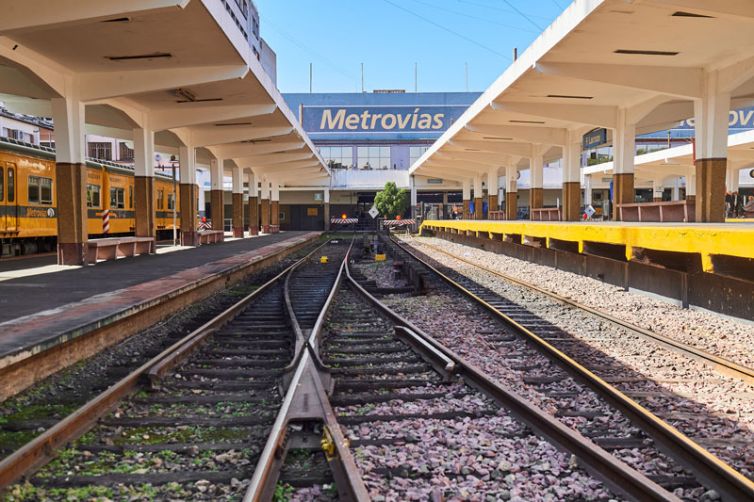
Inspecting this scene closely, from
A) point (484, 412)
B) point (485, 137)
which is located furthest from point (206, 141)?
point (484, 412)

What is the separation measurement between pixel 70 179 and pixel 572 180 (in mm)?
19350

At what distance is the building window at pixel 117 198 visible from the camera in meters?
23.8

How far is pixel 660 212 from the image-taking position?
1898 cm

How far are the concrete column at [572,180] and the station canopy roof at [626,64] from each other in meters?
1.85

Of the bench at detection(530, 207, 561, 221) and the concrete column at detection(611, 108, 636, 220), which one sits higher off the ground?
the concrete column at detection(611, 108, 636, 220)

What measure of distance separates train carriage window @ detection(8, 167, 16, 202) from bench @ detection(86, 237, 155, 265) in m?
2.53

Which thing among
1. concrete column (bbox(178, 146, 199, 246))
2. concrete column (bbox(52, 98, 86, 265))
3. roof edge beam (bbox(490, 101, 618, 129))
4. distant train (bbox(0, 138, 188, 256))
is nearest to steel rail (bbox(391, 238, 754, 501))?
concrete column (bbox(52, 98, 86, 265))

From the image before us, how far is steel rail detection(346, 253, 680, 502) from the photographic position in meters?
3.13

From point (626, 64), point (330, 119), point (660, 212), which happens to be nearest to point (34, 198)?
point (626, 64)

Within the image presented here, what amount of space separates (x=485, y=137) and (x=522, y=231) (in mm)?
13458

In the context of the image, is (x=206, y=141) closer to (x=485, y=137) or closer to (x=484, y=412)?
(x=485, y=137)

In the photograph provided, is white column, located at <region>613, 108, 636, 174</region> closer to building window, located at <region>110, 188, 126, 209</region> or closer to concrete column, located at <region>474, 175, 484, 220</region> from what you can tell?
building window, located at <region>110, 188, 126, 209</region>

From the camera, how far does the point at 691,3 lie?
35.1 feet

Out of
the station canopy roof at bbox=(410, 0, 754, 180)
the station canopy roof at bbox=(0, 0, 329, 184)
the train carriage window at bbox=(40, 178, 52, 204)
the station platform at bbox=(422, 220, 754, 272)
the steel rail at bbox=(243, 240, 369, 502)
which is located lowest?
the steel rail at bbox=(243, 240, 369, 502)
